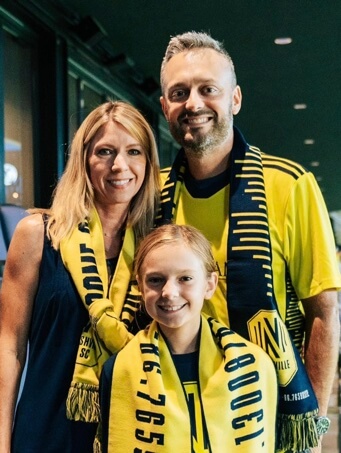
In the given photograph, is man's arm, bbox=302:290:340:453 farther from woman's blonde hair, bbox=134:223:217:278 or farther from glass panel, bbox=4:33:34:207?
glass panel, bbox=4:33:34:207

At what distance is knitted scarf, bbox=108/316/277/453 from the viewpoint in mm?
1308

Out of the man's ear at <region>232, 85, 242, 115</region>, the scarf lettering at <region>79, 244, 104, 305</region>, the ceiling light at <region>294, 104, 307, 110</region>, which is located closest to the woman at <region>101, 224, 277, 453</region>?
the scarf lettering at <region>79, 244, 104, 305</region>

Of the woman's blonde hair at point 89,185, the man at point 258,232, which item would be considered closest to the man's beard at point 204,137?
the man at point 258,232

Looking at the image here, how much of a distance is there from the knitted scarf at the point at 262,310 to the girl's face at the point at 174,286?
0.11 meters

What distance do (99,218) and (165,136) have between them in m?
7.63

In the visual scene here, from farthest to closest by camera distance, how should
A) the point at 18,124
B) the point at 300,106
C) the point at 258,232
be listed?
the point at 300,106 < the point at 18,124 < the point at 258,232

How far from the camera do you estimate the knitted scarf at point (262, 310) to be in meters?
1.40

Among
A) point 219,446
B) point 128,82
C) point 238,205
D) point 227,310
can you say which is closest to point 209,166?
point 238,205

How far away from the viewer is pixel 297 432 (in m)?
1.42

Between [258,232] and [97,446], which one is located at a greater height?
[258,232]

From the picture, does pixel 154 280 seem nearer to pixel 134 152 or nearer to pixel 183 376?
pixel 183 376

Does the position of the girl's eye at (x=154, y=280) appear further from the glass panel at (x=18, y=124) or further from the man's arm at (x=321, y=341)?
the glass panel at (x=18, y=124)

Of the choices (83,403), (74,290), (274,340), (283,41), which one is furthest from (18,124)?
(274,340)

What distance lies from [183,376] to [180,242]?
30cm
